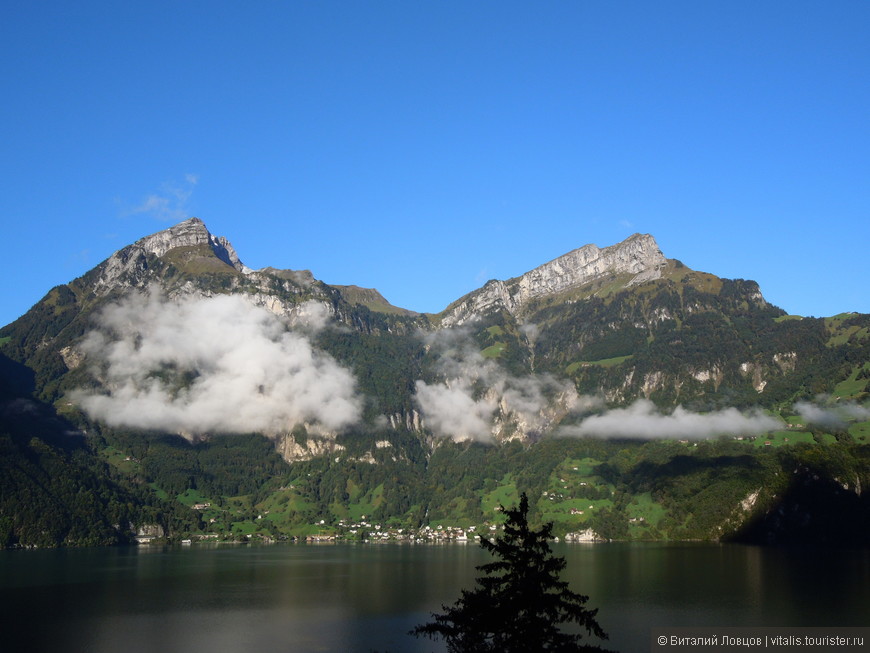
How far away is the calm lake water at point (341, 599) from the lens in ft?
278

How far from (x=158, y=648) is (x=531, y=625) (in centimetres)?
6239

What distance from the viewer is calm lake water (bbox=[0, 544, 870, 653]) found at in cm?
8462

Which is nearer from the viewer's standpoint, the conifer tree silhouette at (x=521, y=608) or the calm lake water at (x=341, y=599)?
the conifer tree silhouette at (x=521, y=608)

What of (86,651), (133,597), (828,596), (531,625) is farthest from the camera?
(133,597)

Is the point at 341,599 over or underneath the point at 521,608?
underneath

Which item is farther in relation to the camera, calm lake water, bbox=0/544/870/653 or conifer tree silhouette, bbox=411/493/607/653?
calm lake water, bbox=0/544/870/653

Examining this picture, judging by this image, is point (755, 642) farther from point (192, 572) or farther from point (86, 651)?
point (192, 572)

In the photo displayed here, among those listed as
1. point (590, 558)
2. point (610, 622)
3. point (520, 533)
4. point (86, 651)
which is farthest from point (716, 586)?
point (520, 533)

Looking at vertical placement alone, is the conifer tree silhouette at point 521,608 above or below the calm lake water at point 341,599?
above

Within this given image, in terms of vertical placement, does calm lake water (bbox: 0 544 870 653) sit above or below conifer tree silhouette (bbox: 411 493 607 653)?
below

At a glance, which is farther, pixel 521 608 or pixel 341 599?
pixel 341 599

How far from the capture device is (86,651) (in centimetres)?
7769

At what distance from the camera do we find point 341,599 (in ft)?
374

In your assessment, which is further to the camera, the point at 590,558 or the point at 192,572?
the point at 590,558
